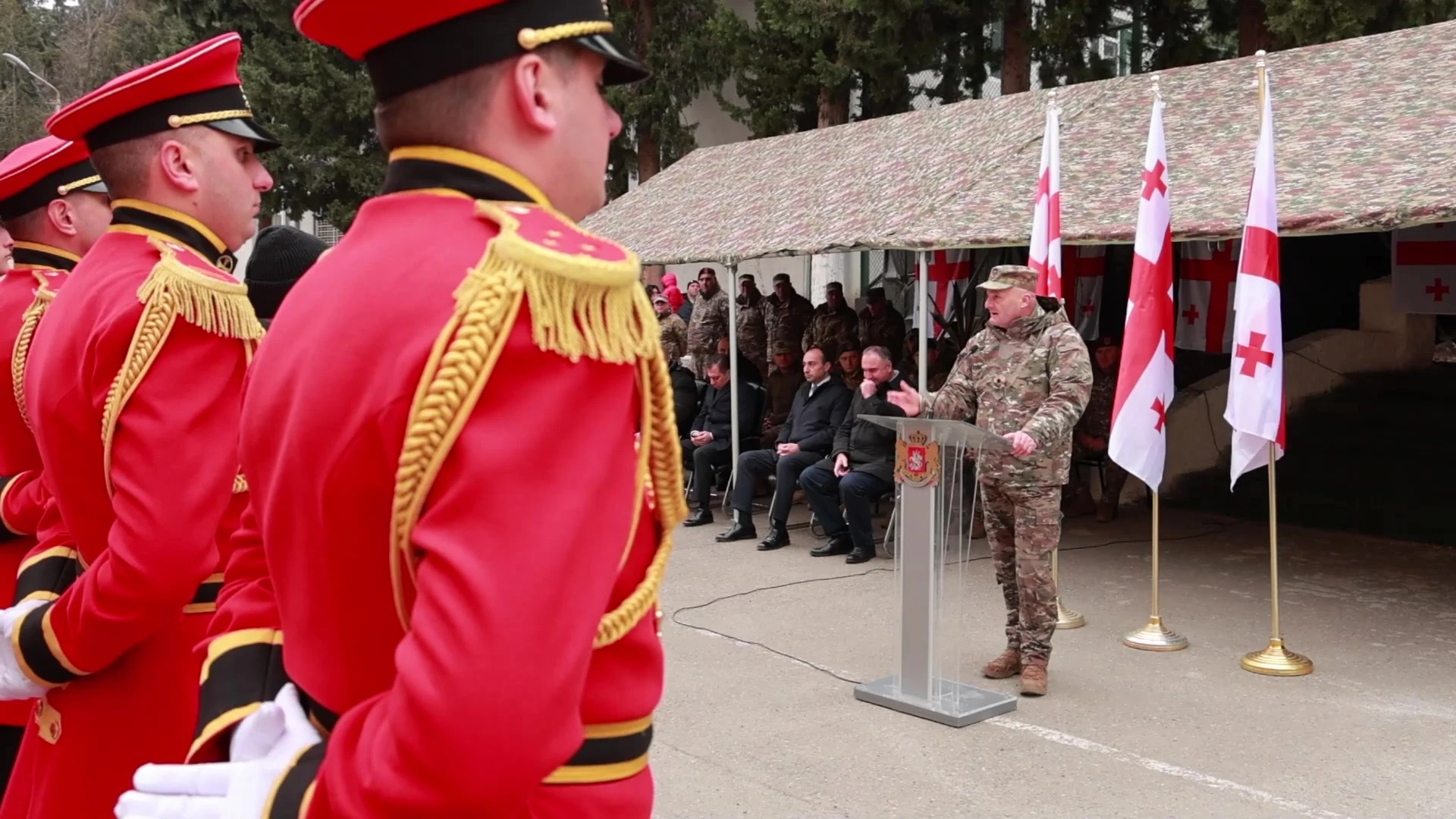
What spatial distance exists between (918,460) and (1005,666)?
4.34 feet

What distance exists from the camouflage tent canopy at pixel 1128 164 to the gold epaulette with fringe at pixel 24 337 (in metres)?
6.26

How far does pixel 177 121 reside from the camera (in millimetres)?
2533

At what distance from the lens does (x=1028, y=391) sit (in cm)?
645

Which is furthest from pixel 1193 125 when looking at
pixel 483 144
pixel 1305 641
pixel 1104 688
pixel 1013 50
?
pixel 1013 50

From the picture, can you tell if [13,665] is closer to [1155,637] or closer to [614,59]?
[614,59]

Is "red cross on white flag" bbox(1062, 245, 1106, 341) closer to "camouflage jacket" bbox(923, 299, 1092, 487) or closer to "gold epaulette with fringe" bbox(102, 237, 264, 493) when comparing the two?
"camouflage jacket" bbox(923, 299, 1092, 487)

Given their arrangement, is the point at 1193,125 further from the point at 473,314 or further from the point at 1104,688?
the point at 473,314

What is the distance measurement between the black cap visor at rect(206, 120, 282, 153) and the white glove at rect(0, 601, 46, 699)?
0.97 meters

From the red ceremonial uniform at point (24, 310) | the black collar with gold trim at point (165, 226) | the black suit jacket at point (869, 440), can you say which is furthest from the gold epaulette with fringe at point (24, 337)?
the black suit jacket at point (869, 440)

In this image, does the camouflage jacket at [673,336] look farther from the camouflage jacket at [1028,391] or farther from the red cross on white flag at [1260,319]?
the red cross on white flag at [1260,319]

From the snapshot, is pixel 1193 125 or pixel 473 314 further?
pixel 1193 125

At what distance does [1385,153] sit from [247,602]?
752 cm

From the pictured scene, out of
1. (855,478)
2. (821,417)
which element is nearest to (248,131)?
(855,478)

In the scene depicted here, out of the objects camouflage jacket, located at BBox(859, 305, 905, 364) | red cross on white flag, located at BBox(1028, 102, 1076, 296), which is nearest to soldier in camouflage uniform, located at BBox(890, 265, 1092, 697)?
red cross on white flag, located at BBox(1028, 102, 1076, 296)
